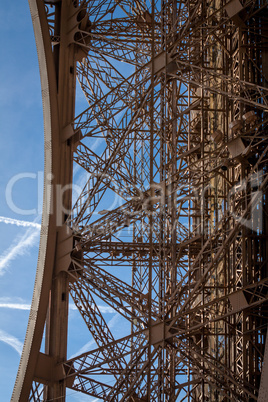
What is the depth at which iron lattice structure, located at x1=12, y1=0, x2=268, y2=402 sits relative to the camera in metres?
18.7

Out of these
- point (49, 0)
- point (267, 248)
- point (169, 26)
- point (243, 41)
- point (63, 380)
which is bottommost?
point (63, 380)

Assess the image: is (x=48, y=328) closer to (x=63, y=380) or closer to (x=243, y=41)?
(x=63, y=380)

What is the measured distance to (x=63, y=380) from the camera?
69.0 feet

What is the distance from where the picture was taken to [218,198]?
22.9 m

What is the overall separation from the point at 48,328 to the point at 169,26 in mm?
8503

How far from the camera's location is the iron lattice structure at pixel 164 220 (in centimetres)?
1866

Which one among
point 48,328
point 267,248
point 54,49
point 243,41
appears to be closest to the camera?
point 267,248

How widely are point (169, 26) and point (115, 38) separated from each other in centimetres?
288

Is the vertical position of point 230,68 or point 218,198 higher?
point 230,68

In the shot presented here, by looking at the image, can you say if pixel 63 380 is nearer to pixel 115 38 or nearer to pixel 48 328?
pixel 48 328

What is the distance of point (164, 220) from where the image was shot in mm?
20625

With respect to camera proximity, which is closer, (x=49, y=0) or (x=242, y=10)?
(x=242, y=10)

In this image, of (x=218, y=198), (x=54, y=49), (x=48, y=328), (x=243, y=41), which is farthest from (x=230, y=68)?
(x=48, y=328)

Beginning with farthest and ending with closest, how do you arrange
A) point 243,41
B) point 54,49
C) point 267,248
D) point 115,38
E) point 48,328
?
1. point 115,38
2. point 54,49
3. point 48,328
4. point 243,41
5. point 267,248
